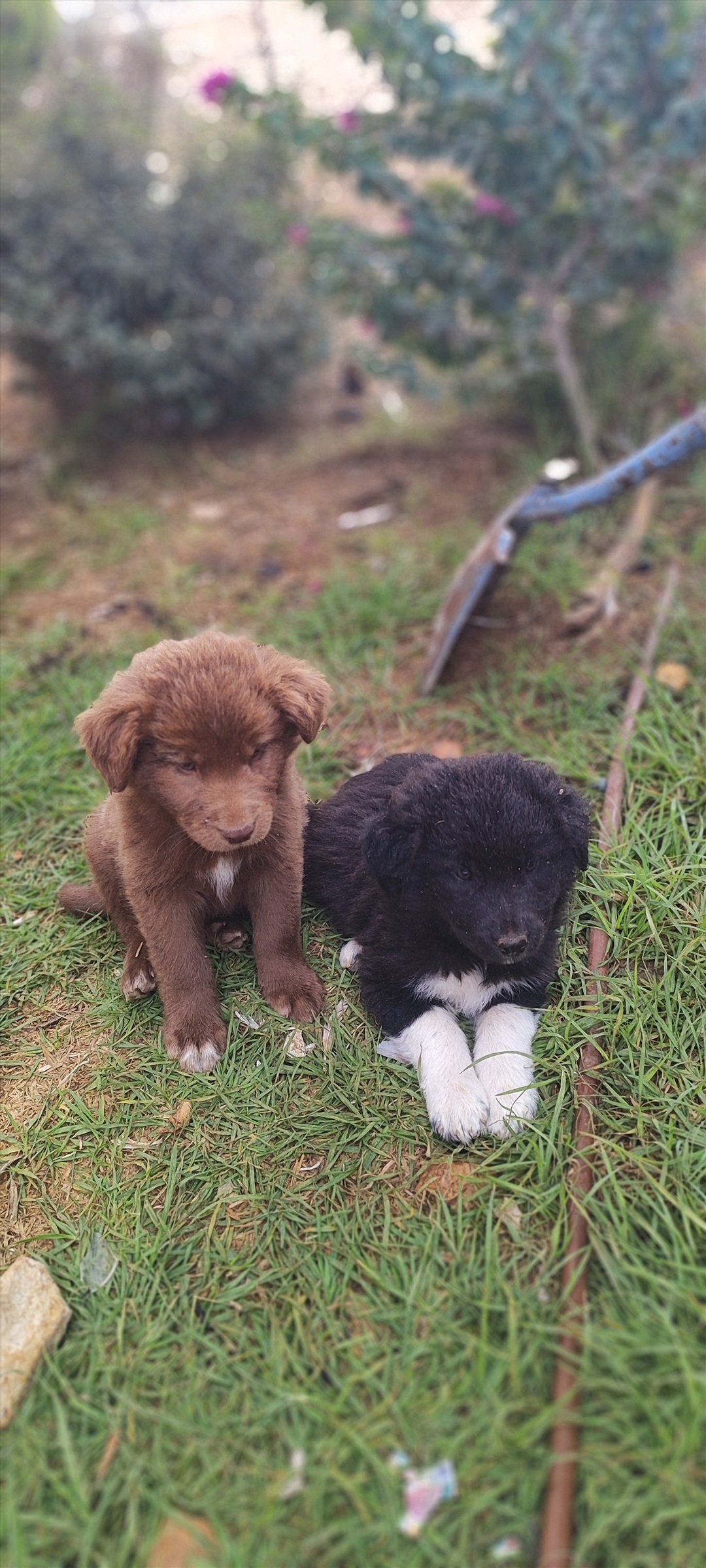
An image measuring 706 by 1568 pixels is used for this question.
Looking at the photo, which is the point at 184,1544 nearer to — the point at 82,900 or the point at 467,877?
the point at 467,877

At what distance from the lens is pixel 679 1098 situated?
3035 millimetres

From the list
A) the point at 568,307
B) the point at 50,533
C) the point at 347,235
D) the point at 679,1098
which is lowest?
the point at 679,1098

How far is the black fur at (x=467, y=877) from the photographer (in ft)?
9.73

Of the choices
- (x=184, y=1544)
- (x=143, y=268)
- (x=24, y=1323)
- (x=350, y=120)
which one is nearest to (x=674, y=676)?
(x=24, y=1323)

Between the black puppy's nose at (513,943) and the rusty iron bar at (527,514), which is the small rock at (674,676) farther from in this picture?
Answer: the black puppy's nose at (513,943)

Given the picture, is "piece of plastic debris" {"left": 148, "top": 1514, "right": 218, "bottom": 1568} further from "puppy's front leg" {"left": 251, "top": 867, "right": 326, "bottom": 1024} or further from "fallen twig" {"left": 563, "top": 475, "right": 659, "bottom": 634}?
"fallen twig" {"left": 563, "top": 475, "right": 659, "bottom": 634}

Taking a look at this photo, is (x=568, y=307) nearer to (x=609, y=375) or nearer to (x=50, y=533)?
(x=609, y=375)

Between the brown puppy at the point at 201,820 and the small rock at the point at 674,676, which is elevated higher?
the brown puppy at the point at 201,820

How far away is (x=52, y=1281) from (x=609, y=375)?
6.64 metres

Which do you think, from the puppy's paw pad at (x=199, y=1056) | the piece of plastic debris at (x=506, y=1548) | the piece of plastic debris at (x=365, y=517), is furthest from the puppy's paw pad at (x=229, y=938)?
the piece of plastic debris at (x=365, y=517)

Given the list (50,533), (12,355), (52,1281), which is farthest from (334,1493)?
(12,355)

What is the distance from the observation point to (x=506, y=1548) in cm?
217

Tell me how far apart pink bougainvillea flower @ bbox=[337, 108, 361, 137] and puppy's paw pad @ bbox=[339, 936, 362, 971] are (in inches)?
216

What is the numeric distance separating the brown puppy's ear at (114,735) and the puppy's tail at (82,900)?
3.41 ft
